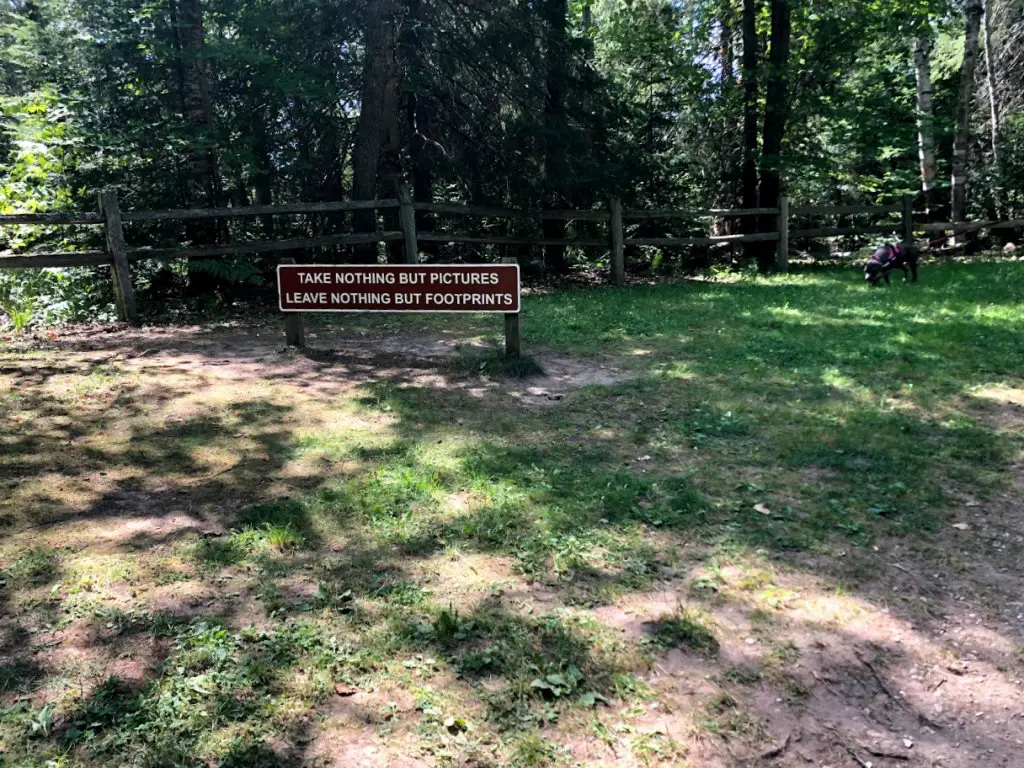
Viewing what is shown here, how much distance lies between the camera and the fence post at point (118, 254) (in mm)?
9430

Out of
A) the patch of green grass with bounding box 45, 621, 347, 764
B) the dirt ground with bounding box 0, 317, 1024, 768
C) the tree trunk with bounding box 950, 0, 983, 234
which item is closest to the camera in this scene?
the patch of green grass with bounding box 45, 621, 347, 764

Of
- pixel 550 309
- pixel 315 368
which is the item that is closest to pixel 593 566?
pixel 315 368

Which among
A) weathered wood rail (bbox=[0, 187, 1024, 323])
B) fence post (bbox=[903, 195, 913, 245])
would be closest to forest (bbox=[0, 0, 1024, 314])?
weathered wood rail (bbox=[0, 187, 1024, 323])

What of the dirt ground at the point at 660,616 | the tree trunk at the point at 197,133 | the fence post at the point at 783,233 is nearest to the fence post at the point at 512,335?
the dirt ground at the point at 660,616

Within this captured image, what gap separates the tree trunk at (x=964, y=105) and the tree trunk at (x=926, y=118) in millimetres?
605

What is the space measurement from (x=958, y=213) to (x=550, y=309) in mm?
13609

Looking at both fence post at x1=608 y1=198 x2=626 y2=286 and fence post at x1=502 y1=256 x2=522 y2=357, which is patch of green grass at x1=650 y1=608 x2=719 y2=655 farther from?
fence post at x1=608 y1=198 x2=626 y2=286

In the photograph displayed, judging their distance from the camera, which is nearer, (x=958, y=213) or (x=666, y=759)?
(x=666, y=759)

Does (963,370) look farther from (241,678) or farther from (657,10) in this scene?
(657,10)

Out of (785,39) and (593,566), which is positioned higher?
(785,39)

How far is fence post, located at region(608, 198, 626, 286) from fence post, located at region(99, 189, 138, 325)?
8312 mm

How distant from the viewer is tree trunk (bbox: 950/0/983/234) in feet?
55.3

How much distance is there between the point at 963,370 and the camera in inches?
267

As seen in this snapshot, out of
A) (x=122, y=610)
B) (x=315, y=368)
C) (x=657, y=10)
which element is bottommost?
(x=122, y=610)
